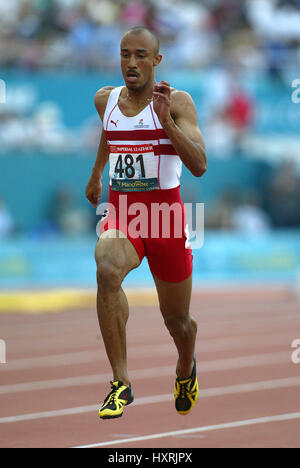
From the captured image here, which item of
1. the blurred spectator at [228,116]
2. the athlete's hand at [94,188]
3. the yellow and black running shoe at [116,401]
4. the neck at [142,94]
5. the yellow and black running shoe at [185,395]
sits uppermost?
the blurred spectator at [228,116]

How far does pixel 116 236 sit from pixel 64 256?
9.81 metres

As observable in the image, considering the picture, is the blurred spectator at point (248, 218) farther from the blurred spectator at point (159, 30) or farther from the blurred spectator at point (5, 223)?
the blurred spectator at point (5, 223)

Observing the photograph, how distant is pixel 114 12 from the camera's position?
18.3 meters

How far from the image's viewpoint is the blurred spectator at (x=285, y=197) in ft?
57.6

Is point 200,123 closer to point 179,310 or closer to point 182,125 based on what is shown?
point 179,310

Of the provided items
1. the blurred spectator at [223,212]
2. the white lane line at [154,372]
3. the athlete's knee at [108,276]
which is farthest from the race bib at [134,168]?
the blurred spectator at [223,212]

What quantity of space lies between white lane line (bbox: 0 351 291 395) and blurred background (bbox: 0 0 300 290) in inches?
235

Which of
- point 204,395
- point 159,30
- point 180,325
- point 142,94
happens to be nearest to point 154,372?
point 204,395

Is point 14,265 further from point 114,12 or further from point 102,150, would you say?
point 102,150

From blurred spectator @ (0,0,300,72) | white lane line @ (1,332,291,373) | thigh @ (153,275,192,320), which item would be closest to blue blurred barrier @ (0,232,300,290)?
blurred spectator @ (0,0,300,72)

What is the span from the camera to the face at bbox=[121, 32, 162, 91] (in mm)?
6055

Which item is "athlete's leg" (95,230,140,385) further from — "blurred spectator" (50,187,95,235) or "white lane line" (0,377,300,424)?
"blurred spectator" (50,187,95,235)

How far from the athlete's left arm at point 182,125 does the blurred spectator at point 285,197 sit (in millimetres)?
11637
